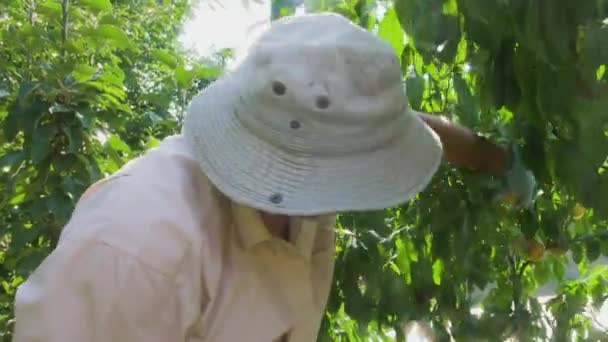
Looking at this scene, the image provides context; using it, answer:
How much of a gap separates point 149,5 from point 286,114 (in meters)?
1.75

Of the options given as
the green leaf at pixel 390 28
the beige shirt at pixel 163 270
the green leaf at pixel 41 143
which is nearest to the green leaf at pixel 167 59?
the green leaf at pixel 41 143

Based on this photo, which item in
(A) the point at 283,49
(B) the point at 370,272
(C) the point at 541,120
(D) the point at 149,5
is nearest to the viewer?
(A) the point at 283,49

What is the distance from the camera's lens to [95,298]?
2.19 feet

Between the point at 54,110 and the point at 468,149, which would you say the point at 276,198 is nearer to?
the point at 468,149

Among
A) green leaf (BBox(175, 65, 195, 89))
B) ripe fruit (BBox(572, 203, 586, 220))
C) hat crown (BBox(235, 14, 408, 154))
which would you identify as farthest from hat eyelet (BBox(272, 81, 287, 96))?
green leaf (BBox(175, 65, 195, 89))

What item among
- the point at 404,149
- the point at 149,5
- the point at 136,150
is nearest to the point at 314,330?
the point at 404,149

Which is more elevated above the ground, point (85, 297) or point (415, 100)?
point (85, 297)

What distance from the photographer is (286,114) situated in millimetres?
750

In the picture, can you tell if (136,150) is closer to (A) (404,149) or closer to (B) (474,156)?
(B) (474,156)

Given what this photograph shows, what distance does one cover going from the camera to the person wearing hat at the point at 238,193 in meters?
0.68

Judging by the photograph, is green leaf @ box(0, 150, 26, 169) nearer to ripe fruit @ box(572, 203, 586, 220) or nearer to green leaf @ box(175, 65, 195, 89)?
green leaf @ box(175, 65, 195, 89)

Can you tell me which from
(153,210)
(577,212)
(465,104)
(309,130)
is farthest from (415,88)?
(153,210)

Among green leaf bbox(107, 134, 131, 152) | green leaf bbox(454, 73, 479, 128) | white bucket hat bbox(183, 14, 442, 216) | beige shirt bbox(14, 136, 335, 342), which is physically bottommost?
green leaf bbox(107, 134, 131, 152)

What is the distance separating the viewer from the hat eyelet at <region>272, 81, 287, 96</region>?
75 cm
